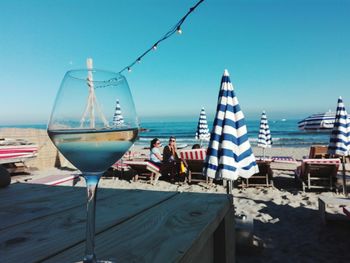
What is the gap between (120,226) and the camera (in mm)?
818

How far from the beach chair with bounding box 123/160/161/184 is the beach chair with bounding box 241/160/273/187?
2473mm

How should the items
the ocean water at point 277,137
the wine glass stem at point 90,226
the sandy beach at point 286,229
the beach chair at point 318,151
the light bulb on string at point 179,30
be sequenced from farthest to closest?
the ocean water at point 277,137
the beach chair at point 318,151
the light bulb on string at point 179,30
the sandy beach at point 286,229
the wine glass stem at point 90,226

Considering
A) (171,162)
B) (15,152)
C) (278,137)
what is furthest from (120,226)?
(278,137)

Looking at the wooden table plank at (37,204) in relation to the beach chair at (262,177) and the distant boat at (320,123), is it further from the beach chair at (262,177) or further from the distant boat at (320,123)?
the distant boat at (320,123)

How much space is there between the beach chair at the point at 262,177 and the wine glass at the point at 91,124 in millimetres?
7122

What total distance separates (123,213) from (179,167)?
796cm

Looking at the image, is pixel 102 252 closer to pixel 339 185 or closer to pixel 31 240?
pixel 31 240

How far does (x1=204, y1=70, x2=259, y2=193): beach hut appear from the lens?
168 inches

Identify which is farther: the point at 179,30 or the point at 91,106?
the point at 179,30

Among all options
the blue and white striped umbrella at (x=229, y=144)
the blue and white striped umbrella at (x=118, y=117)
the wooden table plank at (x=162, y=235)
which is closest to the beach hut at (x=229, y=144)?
the blue and white striped umbrella at (x=229, y=144)

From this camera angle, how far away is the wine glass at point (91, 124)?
556 mm

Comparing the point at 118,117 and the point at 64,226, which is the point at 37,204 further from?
the point at 118,117

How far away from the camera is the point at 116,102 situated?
24.7 inches

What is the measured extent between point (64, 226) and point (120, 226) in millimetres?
166
